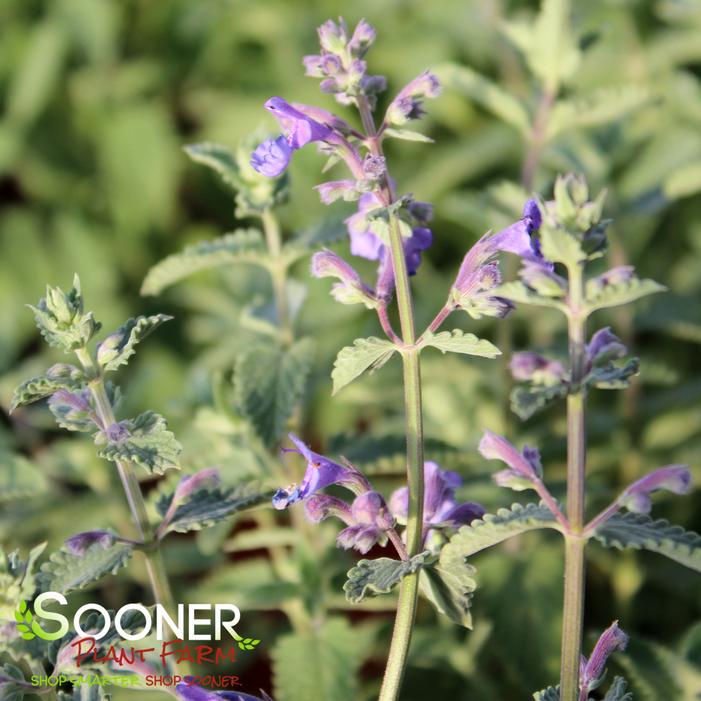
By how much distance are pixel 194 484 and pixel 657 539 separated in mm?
531

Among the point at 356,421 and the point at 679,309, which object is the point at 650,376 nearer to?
the point at 679,309

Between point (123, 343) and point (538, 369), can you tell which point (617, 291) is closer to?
point (538, 369)

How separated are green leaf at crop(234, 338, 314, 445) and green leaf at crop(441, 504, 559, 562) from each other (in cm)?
46

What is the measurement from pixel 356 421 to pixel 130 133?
1204 mm

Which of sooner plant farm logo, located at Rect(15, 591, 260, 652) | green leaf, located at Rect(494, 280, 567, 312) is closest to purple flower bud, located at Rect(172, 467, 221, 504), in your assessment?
sooner plant farm logo, located at Rect(15, 591, 260, 652)

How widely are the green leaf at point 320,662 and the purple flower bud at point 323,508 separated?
0.46 meters

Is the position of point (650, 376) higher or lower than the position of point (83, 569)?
higher

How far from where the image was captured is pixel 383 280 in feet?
3.61

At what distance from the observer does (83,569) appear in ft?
3.63

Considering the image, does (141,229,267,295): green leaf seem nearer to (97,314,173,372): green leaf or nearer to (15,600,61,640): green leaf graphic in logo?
(97,314,173,372): green leaf

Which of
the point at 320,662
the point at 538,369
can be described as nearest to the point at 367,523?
the point at 538,369

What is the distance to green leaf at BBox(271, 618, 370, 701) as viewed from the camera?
4.66 ft

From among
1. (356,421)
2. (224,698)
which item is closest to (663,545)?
(224,698)

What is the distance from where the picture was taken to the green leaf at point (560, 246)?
93 cm
